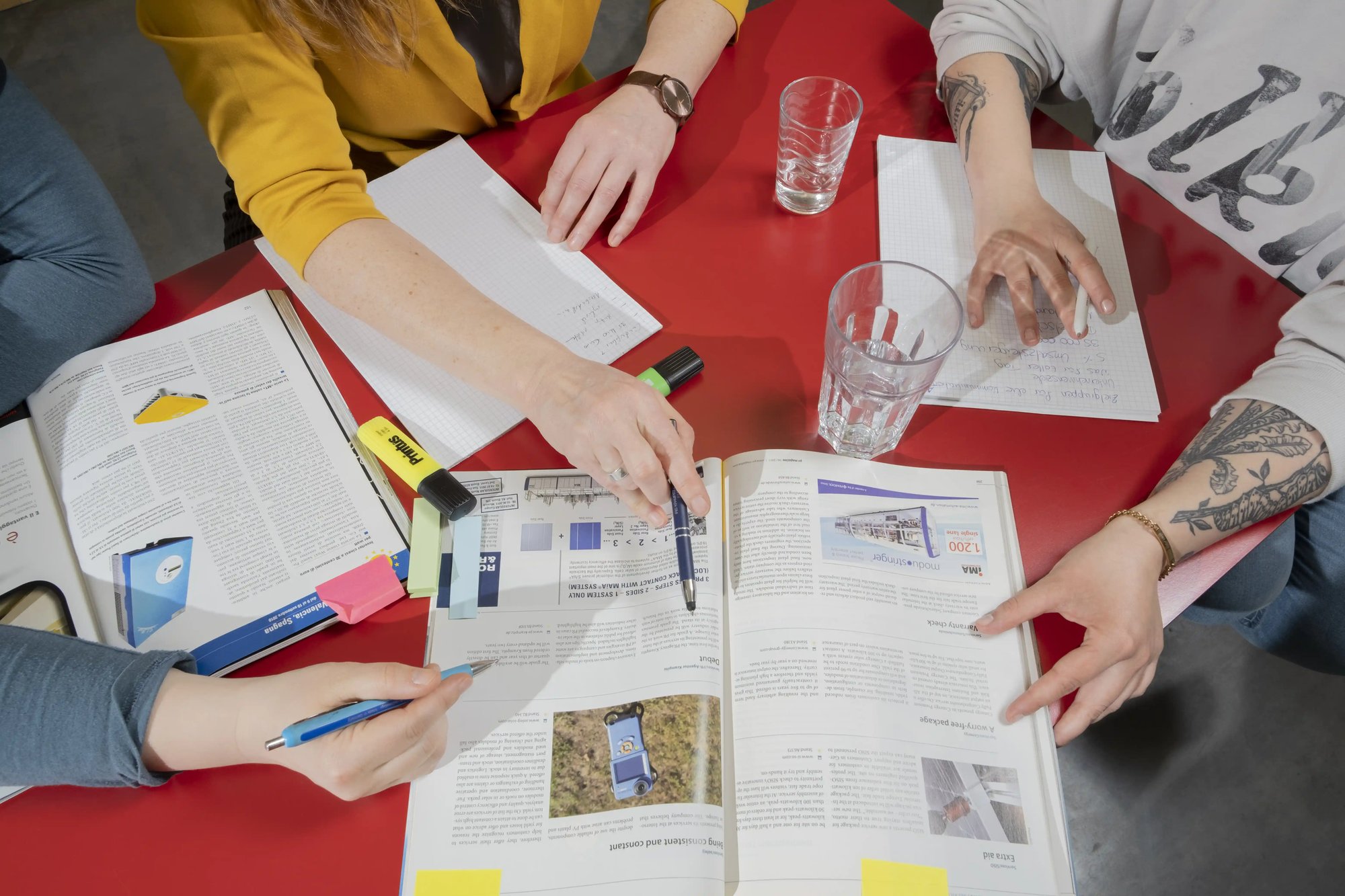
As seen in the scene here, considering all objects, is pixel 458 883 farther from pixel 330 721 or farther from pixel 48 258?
pixel 48 258

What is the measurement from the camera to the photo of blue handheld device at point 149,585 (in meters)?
0.71

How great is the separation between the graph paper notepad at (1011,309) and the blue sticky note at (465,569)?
49 centimetres

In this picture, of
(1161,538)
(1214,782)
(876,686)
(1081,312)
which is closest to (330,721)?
(876,686)

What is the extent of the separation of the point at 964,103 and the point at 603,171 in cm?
48

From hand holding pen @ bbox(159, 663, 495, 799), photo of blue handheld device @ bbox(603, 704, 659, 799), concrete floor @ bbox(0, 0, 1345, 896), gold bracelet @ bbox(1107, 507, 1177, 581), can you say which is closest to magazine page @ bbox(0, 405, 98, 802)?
hand holding pen @ bbox(159, 663, 495, 799)

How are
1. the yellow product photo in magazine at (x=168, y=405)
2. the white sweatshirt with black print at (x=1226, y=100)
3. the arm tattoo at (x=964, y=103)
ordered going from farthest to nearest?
the arm tattoo at (x=964, y=103) < the white sweatshirt with black print at (x=1226, y=100) < the yellow product photo in magazine at (x=168, y=405)

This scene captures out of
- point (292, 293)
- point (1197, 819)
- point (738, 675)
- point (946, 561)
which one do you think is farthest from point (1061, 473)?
point (1197, 819)

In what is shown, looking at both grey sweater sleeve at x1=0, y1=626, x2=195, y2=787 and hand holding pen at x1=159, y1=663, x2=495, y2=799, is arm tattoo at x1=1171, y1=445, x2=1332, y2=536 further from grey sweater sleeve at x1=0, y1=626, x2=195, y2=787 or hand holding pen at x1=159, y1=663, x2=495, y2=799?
grey sweater sleeve at x1=0, y1=626, x2=195, y2=787

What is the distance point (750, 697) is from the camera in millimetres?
698

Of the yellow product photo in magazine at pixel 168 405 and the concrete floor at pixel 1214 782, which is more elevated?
the yellow product photo in magazine at pixel 168 405

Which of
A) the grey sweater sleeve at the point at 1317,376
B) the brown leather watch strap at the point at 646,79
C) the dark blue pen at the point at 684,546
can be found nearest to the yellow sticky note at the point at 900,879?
the dark blue pen at the point at 684,546

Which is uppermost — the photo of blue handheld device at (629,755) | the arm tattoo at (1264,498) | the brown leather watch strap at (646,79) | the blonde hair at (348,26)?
the blonde hair at (348,26)

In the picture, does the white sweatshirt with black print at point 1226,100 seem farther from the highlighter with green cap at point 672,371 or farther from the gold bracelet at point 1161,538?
the highlighter with green cap at point 672,371

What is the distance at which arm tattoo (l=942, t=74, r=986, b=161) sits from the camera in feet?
3.38
